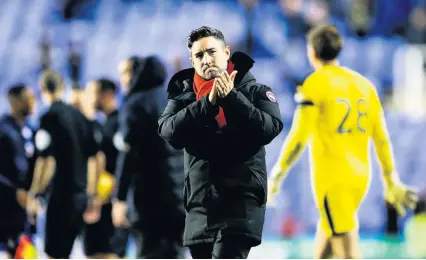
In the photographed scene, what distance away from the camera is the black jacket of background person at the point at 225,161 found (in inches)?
180

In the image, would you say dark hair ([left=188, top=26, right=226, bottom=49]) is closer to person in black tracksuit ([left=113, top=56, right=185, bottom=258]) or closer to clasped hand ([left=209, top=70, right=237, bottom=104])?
clasped hand ([left=209, top=70, right=237, bottom=104])

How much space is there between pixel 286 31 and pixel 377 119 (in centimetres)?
1201

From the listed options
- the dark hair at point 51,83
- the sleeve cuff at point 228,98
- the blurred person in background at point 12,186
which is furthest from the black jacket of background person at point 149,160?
the sleeve cuff at point 228,98

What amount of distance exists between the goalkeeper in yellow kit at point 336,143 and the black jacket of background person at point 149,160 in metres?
0.86

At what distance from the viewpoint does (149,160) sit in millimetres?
7117

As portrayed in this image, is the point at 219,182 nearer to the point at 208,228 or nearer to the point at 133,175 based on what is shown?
the point at 208,228

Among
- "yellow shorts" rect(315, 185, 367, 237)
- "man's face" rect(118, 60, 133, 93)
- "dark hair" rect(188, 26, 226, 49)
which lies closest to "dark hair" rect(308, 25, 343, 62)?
"yellow shorts" rect(315, 185, 367, 237)

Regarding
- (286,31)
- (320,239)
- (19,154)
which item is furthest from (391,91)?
(320,239)

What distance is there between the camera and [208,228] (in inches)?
183

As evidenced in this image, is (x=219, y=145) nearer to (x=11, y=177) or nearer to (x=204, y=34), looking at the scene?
(x=204, y=34)

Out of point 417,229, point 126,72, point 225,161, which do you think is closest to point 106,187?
point 126,72

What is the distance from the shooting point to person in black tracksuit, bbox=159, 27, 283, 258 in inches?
178

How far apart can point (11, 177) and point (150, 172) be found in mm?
1945

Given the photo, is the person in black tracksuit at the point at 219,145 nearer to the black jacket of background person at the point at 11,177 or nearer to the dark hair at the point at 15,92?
the black jacket of background person at the point at 11,177
